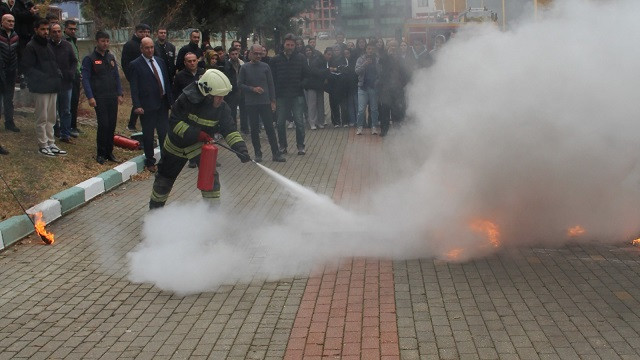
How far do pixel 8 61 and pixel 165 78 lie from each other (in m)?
2.33

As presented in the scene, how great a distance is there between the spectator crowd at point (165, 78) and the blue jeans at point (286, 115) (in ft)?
0.06

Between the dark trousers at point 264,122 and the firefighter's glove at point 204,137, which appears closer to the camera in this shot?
the firefighter's glove at point 204,137

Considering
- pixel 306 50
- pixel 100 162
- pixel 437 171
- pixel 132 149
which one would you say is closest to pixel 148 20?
pixel 306 50

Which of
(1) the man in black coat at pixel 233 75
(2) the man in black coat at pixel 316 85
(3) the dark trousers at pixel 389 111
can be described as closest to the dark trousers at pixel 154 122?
(1) the man in black coat at pixel 233 75

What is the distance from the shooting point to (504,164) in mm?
6977

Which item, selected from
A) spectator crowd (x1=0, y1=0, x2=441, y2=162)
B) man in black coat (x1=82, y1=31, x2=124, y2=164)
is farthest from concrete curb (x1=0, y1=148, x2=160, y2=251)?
man in black coat (x1=82, y1=31, x2=124, y2=164)

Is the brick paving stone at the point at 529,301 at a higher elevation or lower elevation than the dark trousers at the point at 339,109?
lower

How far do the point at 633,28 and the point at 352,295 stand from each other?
3.34m

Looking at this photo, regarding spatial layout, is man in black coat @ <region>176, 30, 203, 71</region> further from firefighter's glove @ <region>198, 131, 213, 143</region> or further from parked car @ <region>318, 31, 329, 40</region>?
firefighter's glove @ <region>198, 131, 213, 143</region>

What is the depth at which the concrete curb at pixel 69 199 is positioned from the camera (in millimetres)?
8070

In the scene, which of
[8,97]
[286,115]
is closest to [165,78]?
[8,97]

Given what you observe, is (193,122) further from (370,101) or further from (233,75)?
(370,101)

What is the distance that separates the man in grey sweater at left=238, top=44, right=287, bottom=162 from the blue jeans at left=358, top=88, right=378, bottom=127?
3090mm

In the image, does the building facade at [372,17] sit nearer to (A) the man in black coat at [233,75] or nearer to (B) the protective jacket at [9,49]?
(A) the man in black coat at [233,75]
